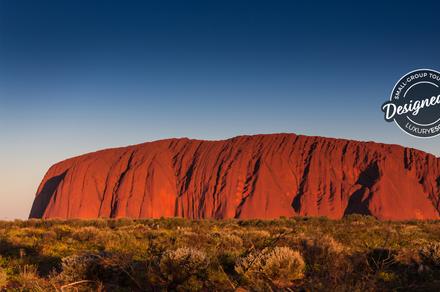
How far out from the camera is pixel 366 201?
164ft

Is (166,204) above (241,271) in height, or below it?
below

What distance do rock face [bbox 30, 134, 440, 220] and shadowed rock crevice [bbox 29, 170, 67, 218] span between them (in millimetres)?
336

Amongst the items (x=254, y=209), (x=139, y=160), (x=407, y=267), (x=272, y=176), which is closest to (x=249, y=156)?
(x=272, y=176)

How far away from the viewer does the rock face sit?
5091 centimetres

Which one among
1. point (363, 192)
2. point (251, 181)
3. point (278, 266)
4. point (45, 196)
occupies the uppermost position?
point (278, 266)

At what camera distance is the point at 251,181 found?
174ft

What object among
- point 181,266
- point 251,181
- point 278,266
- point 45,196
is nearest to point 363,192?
point 251,181

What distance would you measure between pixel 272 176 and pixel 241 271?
46876 mm

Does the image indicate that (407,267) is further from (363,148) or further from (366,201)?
(363,148)

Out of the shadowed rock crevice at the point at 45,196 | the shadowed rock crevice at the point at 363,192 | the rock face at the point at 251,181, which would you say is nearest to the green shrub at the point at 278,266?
the rock face at the point at 251,181

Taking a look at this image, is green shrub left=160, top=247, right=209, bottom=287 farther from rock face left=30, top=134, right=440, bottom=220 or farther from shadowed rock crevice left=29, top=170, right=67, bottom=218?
shadowed rock crevice left=29, top=170, right=67, bottom=218

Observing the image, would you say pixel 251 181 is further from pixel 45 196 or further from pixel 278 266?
pixel 278 266

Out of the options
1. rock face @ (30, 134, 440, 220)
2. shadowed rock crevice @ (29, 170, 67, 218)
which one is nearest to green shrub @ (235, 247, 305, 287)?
rock face @ (30, 134, 440, 220)

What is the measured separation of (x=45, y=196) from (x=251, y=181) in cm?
3419
